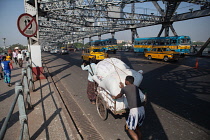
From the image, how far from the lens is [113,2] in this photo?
46.1ft

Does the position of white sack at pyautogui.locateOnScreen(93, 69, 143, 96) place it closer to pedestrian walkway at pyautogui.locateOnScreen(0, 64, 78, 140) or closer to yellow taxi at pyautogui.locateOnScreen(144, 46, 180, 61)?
pedestrian walkway at pyautogui.locateOnScreen(0, 64, 78, 140)

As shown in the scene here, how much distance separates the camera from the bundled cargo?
374 centimetres

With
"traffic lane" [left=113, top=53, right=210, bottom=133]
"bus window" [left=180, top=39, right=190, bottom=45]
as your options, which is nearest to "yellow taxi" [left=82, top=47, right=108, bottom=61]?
"traffic lane" [left=113, top=53, right=210, bottom=133]

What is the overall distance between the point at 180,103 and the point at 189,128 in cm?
167

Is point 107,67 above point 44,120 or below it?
above

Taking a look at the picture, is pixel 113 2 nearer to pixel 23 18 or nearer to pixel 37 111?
pixel 23 18

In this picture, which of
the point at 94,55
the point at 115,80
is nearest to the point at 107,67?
the point at 115,80

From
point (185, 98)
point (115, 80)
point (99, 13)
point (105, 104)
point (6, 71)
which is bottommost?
point (185, 98)

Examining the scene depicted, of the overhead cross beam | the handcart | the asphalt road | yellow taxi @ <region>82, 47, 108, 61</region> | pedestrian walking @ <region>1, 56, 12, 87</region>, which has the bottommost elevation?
the asphalt road

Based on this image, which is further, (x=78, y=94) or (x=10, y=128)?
(x=78, y=94)

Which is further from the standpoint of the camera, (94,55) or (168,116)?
(94,55)

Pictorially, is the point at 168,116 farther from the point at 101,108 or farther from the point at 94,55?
the point at 94,55

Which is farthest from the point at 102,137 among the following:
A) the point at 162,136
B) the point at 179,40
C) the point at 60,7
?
the point at 179,40

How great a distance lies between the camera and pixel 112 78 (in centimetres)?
394
